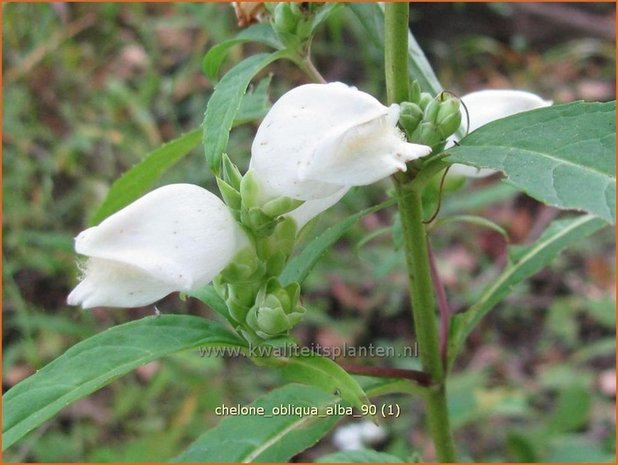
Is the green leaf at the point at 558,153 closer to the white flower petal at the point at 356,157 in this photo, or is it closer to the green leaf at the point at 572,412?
the white flower petal at the point at 356,157

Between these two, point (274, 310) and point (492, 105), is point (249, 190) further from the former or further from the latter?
point (492, 105)

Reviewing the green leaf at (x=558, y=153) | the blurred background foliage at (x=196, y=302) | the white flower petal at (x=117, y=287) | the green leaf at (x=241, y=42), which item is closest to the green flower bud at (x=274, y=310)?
the white flower petal at (x=117, y=287)

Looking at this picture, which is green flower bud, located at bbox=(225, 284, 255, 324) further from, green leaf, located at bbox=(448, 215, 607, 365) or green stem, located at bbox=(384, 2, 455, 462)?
green leaf, located at bbox=(448, 215, 607, 365)

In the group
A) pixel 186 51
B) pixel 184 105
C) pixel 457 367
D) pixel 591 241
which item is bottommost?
pixel 457 367

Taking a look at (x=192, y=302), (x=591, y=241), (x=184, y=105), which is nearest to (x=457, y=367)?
(x=591, y=241)

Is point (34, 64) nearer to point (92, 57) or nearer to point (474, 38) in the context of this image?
point (92, 57)

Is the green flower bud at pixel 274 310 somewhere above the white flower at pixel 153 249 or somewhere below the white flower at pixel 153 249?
below
